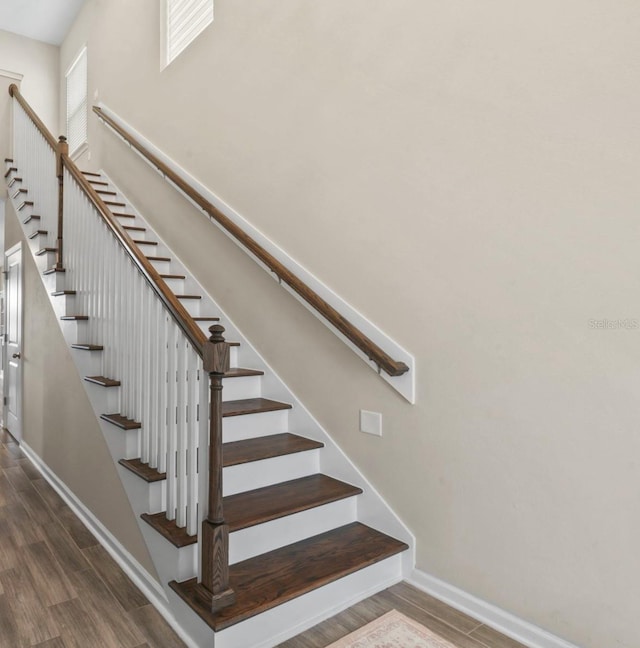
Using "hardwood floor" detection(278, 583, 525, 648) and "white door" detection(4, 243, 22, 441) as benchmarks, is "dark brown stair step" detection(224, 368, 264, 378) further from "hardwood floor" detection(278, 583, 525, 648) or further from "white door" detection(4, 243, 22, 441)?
"white door" detection(4, 243, 22, 441)

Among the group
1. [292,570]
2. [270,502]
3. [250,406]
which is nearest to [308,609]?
[292,570]

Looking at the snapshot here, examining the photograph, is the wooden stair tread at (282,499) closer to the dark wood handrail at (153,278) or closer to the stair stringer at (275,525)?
the stair stringer at (275,525)

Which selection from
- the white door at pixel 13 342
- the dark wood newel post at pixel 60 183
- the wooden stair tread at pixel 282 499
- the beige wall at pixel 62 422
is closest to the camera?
the wooden stair tread at pixel 282 499

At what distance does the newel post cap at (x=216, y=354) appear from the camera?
178cm

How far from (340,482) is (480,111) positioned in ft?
6.03

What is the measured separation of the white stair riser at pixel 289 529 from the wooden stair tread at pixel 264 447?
1.07ft

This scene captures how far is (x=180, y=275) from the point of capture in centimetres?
401

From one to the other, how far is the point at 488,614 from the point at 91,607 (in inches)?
63.4

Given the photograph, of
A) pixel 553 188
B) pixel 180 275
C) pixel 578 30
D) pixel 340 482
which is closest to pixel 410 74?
pixel 578 30

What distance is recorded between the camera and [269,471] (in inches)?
100.0

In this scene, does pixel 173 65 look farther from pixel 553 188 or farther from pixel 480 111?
pixel 553 188

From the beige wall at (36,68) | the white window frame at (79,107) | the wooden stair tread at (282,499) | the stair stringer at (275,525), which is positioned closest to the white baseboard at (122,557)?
the stair stringer at (275,525)

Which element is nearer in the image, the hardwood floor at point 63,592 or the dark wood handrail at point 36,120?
the hardwood floor at point 63,592

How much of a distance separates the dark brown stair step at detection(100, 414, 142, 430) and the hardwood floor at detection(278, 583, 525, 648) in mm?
1160
